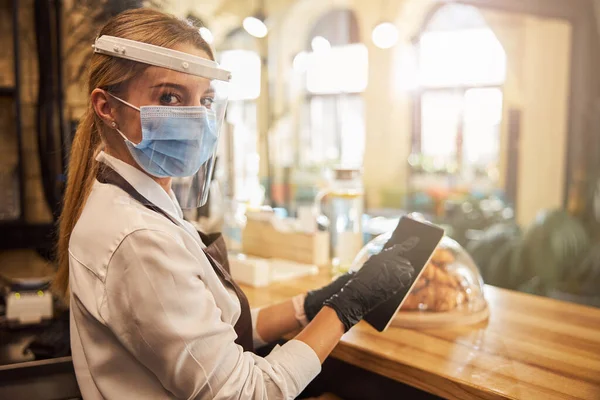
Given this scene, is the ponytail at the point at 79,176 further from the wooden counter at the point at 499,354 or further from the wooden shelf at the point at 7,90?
the wooden shelf at the point at 7,90

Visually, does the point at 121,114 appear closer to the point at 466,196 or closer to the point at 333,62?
the point at 466,196

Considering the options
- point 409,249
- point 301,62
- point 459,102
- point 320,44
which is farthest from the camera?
point 301,62

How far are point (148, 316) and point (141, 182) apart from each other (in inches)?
11.4

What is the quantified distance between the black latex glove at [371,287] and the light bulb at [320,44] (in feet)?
22.6

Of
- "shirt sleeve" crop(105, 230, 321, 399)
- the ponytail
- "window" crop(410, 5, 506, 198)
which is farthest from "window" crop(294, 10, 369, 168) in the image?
"shirt sleeve" crop(105, 230, 321, 399)

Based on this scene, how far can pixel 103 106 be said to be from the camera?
116 cm

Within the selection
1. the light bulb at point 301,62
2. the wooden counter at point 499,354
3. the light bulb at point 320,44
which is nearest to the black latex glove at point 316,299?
the wooden counter at point 499,354

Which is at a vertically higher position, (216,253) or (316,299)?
(216,253)

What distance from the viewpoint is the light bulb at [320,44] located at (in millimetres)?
7911

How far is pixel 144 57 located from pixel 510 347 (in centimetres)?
107

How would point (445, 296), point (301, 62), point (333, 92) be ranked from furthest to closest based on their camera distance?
point (301, 62)
point (333, 92)
point (445, 296)

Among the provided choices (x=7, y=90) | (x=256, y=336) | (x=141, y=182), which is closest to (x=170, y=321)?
(x=141, y=182)

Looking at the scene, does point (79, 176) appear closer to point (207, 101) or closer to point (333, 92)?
point (207, 101)

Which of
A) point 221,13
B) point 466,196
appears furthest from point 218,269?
point 466,196
